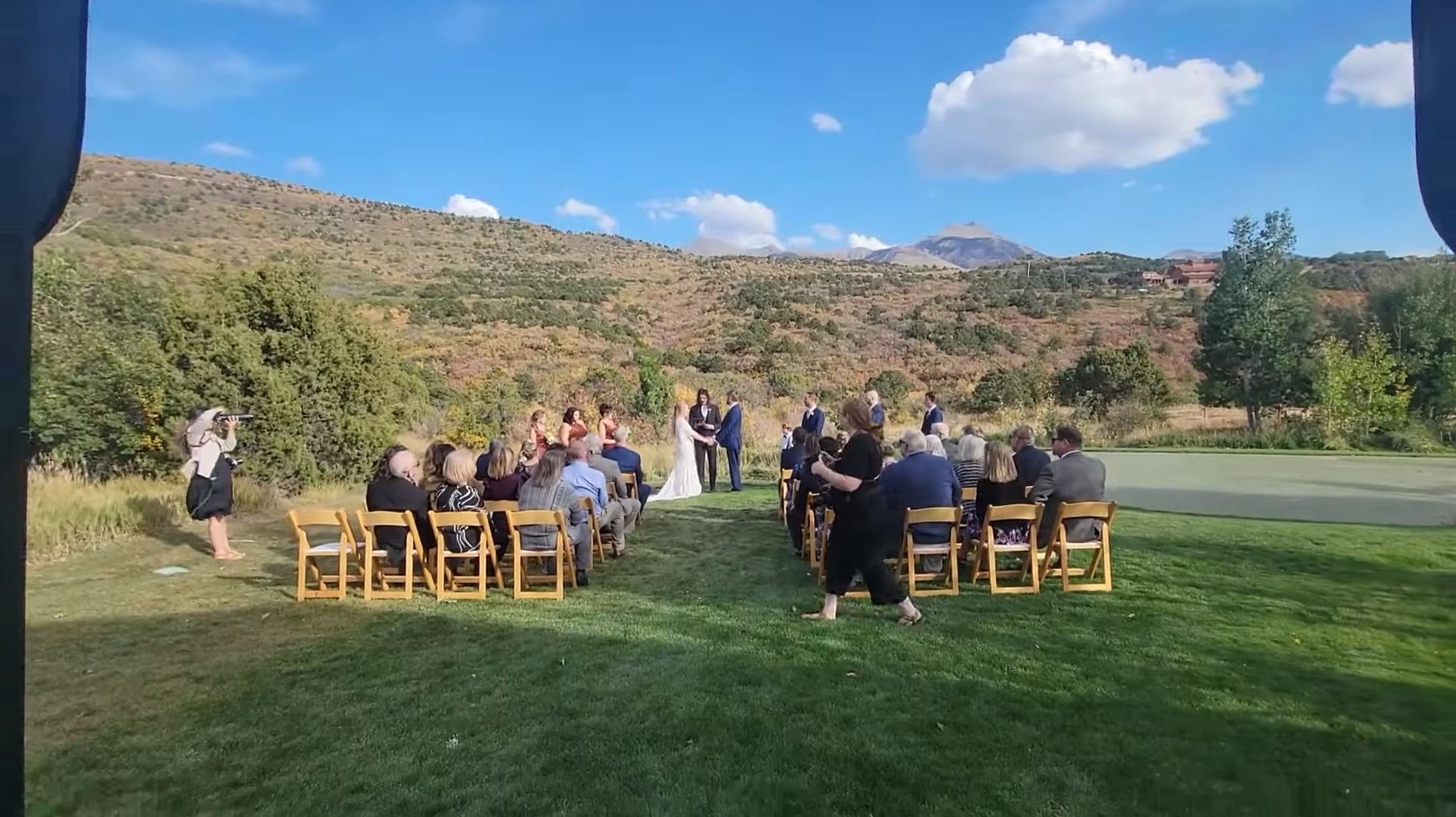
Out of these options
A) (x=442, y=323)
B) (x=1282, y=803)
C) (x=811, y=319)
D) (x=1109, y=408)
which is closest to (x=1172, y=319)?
(x=811, y=319)

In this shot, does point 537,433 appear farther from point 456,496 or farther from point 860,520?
point 860,520

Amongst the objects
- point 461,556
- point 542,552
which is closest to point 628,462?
point 542,552

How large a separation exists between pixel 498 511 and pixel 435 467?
2.01ft

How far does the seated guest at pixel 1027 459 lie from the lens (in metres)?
7.30

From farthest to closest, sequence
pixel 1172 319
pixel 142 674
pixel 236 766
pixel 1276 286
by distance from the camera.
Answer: pixel 1172 319, pixel 1276 286, pixel 142 674, pixel 236 766

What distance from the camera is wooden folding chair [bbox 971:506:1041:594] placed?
20.2ft

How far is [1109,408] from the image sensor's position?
75.4ft

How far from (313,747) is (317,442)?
370 inches

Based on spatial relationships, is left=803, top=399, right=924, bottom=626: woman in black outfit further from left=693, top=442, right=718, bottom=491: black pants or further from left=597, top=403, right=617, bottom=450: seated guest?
left=693, top=442, right=718, bottom=491: black pants

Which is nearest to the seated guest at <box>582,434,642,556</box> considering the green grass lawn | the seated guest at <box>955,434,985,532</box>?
the green grass lawn

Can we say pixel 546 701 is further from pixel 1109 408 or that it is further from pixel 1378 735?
pixel 1109 408

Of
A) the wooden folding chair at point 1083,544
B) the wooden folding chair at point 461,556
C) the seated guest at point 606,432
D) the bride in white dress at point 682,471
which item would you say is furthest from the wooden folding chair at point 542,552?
Answer: the bride in white dress at point 682,471

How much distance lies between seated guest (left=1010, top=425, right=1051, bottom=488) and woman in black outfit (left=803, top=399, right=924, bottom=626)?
2265 mm

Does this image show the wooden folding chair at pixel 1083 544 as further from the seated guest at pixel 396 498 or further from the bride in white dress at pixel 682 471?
the bride in white dress at pixel 682 471
